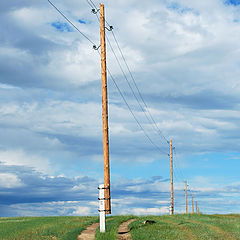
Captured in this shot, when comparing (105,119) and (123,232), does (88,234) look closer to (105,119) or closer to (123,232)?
(123,232)

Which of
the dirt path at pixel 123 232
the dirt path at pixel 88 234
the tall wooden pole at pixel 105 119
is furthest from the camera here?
the tall wooden pole at pixel 105 119

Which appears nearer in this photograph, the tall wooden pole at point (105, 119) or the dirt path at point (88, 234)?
the dirt path at point (88, 234)

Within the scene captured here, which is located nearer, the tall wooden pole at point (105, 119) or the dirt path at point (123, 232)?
the dirt path at point (123, 232)

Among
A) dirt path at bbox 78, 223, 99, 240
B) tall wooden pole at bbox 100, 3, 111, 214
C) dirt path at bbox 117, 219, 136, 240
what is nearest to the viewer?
dirt path at bbox 78, 223, 99, 240

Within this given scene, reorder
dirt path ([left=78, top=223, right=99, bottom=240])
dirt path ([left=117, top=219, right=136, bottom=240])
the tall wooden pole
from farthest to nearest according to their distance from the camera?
the tall wooden pole, dirt path ([left=117, top=219, right=136, bottom=240]), dirt path ([left=78, top=223, right=99, bottom=240])

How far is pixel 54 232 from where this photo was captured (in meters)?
20.3

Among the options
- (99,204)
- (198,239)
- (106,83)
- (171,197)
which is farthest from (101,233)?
(171,197)

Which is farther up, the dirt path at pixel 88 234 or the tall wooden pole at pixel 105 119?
the tall wooden pole at pixel 105 119

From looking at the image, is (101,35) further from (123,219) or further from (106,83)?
(123,219)

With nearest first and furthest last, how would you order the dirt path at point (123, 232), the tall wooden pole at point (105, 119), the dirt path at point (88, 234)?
1. the dirt path at point (88, 234)
2. the dirt path at point (123, 232)
3. the tall wooden pole at point (105, 119)

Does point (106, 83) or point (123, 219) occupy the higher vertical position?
point (106, 83)

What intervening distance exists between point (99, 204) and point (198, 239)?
5755 mm

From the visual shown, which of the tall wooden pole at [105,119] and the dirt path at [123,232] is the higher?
the tall wooden pole at [105,119]

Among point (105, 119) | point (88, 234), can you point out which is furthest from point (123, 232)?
point (105, 119)
